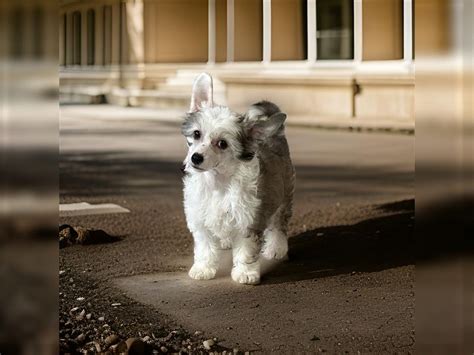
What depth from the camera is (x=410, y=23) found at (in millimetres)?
12812

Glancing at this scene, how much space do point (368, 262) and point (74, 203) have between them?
2.68 m

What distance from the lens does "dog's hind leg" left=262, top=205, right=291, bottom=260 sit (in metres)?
3.73

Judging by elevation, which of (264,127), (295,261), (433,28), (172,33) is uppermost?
(172,33)

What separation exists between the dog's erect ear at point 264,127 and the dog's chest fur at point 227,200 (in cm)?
14

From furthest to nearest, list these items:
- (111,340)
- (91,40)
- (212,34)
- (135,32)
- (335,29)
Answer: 1. (91,40)
2. (135,32)
3. (212,34)
4. (335,29)
5. (111,340)

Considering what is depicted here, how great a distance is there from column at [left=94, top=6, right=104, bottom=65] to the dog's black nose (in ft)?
72.3

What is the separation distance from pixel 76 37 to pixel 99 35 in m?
2.47

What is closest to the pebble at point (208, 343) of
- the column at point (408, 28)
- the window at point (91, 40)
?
the column at point (408, 28)

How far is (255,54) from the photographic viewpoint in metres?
18.5

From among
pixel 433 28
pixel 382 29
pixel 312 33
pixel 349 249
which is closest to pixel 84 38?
pixel 312 33

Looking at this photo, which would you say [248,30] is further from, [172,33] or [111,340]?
[111,340]

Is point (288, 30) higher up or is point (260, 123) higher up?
point (288, 30)

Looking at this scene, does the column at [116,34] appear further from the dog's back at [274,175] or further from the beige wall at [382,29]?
the dog's back at [274,175]

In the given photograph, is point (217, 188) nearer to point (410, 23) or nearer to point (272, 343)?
point (272, 343)
